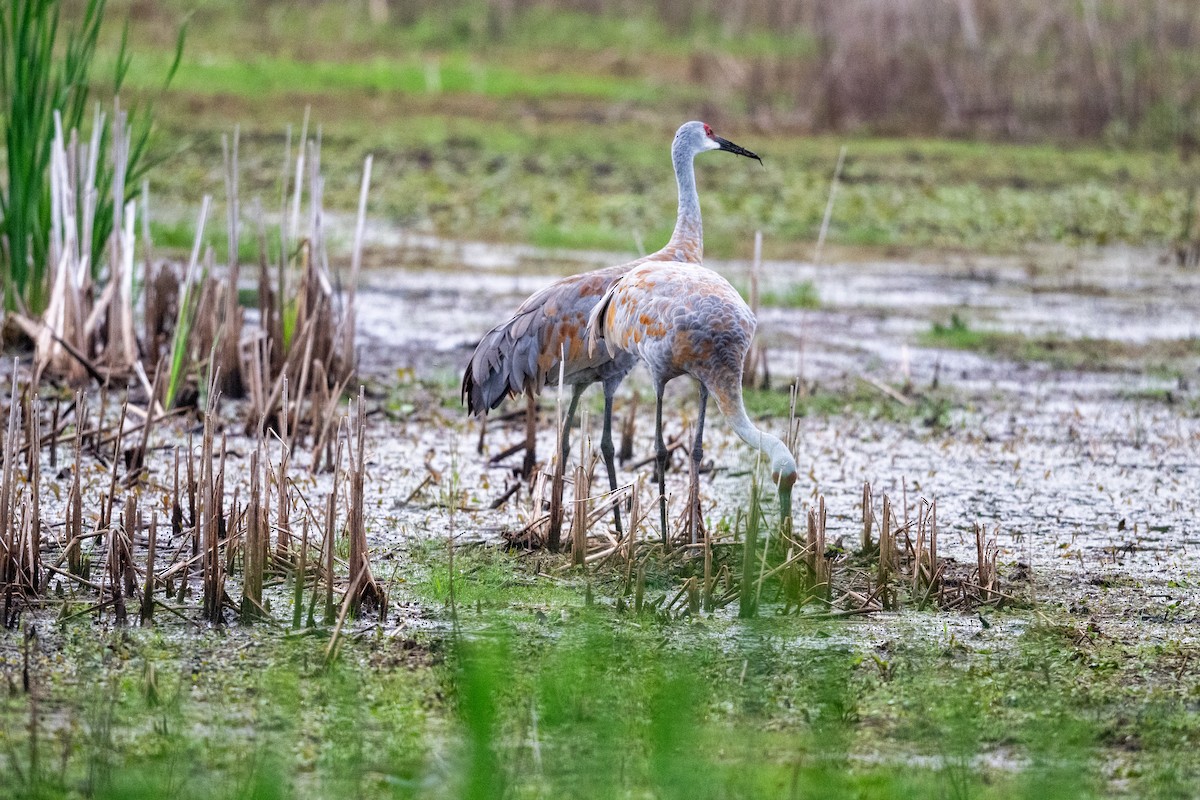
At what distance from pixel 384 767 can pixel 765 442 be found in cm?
171

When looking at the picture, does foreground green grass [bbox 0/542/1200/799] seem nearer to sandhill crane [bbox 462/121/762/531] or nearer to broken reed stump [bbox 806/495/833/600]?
broken reed stump [bbox 806/495/833/600]

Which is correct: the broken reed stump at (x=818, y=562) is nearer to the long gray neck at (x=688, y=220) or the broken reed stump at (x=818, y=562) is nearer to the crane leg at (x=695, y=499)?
the crane leg at (x=695, y=499)

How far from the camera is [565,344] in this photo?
5.50 meters

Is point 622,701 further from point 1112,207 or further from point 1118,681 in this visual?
point 1112,207

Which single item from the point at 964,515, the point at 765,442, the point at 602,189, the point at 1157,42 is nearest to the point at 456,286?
the point at 602,189

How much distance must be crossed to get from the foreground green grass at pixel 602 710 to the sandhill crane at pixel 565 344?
1038 millimetres

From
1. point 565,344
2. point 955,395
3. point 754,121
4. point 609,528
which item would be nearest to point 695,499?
point 609,528

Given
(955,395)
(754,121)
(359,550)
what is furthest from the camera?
(754,121)

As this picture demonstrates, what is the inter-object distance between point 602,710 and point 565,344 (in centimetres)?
195

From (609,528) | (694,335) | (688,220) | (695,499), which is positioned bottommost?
(609,528)

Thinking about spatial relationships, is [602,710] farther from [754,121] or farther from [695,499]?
[754,121]

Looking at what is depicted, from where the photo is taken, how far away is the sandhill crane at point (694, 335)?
4.88 m

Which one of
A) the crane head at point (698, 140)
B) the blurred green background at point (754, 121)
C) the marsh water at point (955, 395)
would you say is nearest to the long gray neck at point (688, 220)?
the crane head at point (698, 140)

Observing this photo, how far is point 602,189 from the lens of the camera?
13.9m
